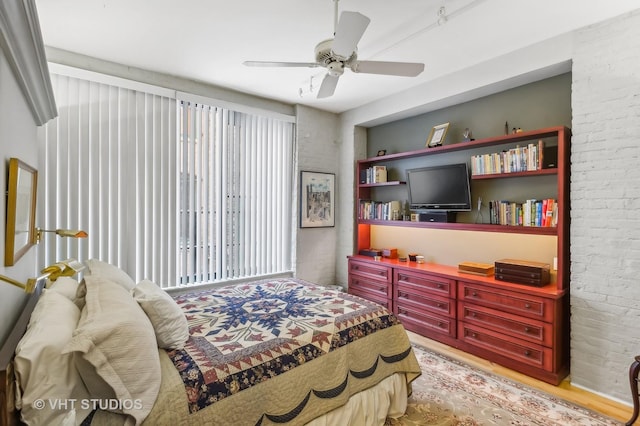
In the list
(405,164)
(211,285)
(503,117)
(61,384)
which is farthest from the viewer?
(405,164)

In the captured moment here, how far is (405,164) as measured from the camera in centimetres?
427

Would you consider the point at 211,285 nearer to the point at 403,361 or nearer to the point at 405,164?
the point at 403,361

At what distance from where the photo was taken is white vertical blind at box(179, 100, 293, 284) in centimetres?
361

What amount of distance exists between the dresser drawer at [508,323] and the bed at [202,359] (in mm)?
1113

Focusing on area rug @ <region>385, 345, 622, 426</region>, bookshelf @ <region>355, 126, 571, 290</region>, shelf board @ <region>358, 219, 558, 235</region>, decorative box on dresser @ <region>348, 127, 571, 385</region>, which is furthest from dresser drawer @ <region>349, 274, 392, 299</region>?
area rug @ <region>385, 345, 622, 426</region>

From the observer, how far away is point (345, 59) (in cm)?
205

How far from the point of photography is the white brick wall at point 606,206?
2309mm

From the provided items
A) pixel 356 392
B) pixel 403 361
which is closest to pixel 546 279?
pixel 403 361

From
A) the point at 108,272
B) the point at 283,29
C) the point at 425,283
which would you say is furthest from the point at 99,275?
the point at 425,283

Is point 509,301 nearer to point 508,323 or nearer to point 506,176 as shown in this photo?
point 508,323

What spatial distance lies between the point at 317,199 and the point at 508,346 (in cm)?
289

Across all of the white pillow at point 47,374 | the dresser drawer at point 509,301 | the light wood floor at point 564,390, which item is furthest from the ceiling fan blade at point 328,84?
the light wood floor at point 564,390

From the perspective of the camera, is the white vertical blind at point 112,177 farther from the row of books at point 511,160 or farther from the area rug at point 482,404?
the row of books at point 511,160

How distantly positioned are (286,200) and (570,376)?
3.53 metres
